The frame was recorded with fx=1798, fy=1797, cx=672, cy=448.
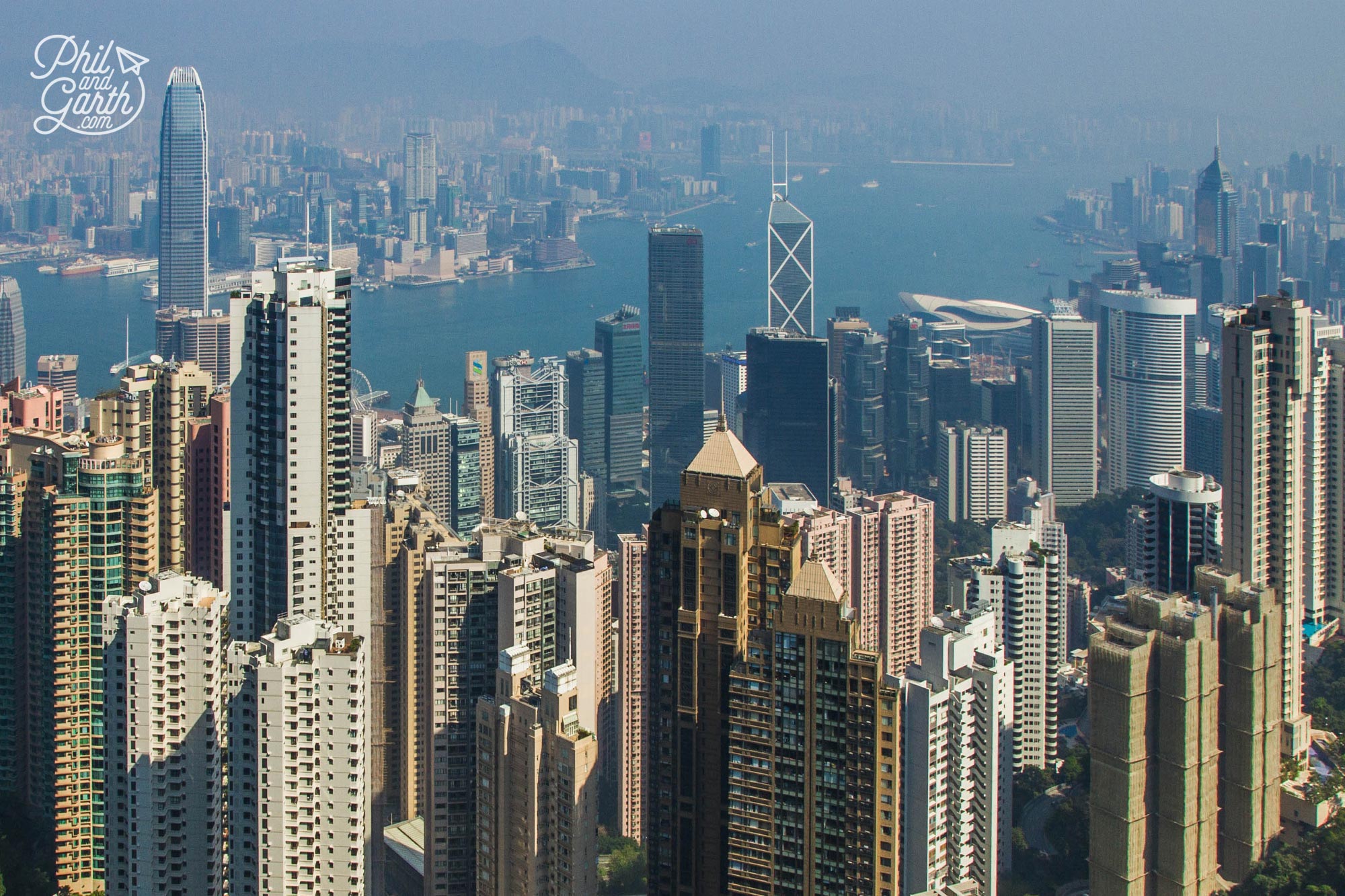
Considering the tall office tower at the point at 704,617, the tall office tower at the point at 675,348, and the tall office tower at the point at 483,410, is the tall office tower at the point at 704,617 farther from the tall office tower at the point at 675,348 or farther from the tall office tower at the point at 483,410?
the tall office tower at the point at 675,348

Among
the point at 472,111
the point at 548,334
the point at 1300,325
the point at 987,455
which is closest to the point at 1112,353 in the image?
the point at 987,455

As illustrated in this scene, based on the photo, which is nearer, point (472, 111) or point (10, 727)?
point (10, 727)

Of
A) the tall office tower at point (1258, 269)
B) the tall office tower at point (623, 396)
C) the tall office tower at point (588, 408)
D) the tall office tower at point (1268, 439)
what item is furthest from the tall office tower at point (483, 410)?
the tall office tower at point (1258, 269)

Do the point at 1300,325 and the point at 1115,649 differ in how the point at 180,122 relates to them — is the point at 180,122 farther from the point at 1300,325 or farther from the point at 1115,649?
the point at 1115,649

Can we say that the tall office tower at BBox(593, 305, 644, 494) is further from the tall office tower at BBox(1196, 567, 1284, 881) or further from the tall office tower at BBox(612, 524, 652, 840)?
the tall office tower at BBox(1196, 567, 1284, 881)

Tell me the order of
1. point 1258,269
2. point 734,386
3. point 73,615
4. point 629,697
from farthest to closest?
point 1258,269 → point 734,386 → point 629,697 → point 73,615

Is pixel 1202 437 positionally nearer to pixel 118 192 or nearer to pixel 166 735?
pixel 166 735

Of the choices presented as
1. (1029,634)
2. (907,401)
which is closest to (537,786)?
(1029,634)
